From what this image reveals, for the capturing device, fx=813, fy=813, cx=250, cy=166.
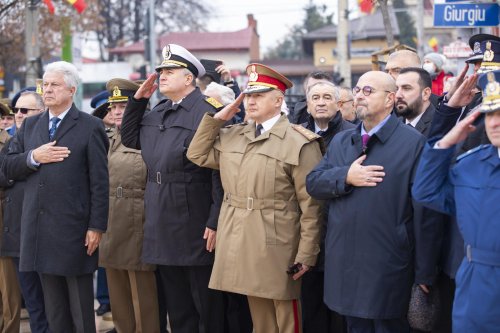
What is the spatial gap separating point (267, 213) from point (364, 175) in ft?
2.93

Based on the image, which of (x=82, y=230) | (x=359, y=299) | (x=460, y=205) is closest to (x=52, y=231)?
(x=82, y=230)

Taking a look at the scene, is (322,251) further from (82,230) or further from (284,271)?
(82,230)

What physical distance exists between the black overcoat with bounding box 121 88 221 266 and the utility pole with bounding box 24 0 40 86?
32.6 ft

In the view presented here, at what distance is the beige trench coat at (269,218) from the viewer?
5625mm

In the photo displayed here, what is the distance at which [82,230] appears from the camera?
6398mm

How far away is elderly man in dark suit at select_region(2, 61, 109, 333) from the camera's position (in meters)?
6.32

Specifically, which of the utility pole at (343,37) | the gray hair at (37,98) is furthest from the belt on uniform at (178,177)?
the utility pole at (343,37)

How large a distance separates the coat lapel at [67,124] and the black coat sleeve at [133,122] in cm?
40

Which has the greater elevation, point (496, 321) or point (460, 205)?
point (460, 205)

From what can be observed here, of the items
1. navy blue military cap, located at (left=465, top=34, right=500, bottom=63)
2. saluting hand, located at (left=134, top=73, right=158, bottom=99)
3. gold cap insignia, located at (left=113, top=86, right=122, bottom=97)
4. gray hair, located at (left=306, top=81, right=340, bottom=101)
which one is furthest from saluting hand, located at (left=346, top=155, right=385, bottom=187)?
gold cap insignia, located at (left=113, top=86, right=122, bottom=97)

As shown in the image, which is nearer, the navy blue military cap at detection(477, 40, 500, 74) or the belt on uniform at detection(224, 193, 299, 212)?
the navy blue military cap at detection(477, 40, 500, 74)

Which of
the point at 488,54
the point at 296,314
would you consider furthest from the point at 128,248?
the point at 488,54

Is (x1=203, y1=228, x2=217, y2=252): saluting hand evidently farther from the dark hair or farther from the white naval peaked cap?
the dark hair

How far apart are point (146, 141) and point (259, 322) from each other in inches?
68.0
